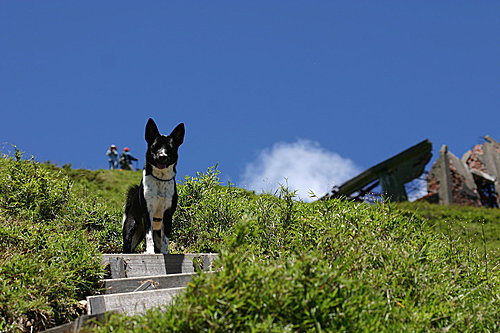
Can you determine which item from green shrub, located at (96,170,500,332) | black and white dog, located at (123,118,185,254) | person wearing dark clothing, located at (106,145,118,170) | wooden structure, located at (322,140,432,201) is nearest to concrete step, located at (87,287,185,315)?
green shrub, located at (96,170,500,332)

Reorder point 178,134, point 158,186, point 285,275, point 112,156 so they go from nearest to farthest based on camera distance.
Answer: point 285,275, point 178,134, point 158,186, point 112,156

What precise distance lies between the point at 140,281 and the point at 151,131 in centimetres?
160

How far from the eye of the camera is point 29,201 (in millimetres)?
6988

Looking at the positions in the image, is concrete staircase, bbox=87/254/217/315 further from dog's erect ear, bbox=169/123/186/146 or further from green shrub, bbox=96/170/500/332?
dog's erect ear, bbox=169/123/186/146

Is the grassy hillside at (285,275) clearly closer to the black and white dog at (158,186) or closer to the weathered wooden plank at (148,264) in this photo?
the weathered wooden plank at (148,264)

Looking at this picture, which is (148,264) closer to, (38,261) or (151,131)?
(38,261)

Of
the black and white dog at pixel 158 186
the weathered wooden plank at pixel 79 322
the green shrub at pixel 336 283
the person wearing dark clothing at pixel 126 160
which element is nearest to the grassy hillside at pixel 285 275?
the green shrub at pixel 336 283

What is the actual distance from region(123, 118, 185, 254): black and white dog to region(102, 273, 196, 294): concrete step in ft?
2.11

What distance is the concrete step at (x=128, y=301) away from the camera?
3885 mm

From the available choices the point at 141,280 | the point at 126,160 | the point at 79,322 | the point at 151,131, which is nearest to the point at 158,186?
the point at 151,131

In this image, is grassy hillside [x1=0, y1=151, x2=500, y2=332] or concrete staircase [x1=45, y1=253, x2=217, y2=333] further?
concrete staircase [x1=45, y1=253, x2=217, y2=333]

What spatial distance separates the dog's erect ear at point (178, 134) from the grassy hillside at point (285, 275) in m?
1.26

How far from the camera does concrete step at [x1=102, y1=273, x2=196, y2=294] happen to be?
457cm

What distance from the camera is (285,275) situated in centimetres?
295
